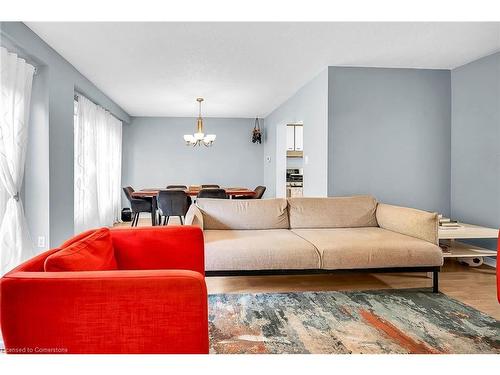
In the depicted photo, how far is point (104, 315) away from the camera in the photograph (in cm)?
101

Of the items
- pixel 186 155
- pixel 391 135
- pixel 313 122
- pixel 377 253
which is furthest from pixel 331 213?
pixel 186 155

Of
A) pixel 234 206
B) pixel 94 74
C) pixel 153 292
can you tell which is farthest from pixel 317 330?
pixel 94 74

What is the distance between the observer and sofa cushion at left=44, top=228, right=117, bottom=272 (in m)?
1.13

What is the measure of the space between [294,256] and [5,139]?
267 cm

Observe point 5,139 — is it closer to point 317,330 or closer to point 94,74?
point 94,74

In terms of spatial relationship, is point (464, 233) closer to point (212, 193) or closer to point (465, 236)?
point (465, 236)

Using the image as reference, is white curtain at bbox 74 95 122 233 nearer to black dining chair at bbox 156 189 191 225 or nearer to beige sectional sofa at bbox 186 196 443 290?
black dining chair at bbox 156 189 191 225

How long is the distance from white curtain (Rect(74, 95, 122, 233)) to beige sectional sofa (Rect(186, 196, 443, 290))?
8.25ft

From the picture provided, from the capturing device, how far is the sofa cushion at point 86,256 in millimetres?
1134

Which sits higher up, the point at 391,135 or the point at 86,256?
the point at 391,135

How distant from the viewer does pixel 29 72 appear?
3.32 metres

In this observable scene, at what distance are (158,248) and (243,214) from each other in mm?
1614

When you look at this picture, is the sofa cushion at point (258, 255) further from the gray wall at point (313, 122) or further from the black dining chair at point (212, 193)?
the black dining chair at point (212, 193)

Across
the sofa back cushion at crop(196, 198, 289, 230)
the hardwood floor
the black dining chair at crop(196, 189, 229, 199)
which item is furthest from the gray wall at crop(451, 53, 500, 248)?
the black dining chair at crop(196, 189, 229, 199)
